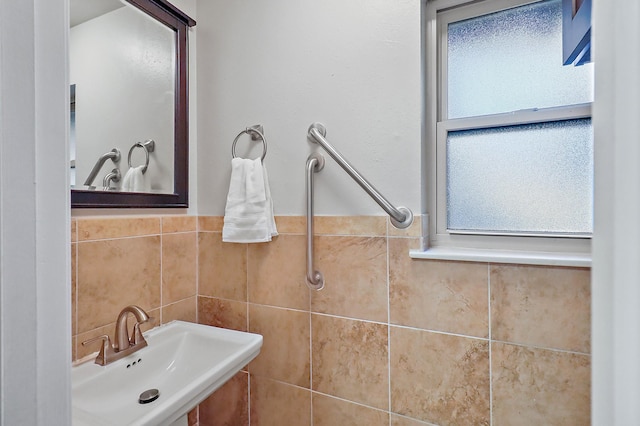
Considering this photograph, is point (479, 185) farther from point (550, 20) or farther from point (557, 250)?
point (550, 20)

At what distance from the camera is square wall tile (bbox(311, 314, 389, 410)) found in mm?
1049

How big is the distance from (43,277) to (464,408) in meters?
1.09

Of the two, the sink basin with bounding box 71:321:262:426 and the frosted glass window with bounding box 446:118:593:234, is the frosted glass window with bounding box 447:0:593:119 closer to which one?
the frosted glass window with bounding box 446:118:593:234

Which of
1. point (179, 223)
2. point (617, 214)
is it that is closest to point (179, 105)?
point (179, 223)

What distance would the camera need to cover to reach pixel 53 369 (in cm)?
28

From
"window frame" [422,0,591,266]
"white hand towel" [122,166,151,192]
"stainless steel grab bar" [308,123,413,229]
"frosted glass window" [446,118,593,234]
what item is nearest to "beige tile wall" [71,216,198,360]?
"white hand towel" [122,166,151,192]

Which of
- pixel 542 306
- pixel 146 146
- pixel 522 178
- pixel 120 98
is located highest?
pixel 120 98

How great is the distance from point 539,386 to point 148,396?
1146mm

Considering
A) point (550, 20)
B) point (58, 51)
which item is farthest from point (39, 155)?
point (550, 20)

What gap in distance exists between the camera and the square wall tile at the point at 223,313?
1.29 meters

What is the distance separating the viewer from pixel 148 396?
96cm

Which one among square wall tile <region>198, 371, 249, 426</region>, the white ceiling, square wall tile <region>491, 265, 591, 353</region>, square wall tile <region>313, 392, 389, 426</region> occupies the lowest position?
square wall tile <region>198, 371, 249, 426</region>

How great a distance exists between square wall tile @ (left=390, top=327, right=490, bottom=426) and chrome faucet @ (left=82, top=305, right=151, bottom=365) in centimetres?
81

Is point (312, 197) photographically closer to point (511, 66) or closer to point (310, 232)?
point (310, 232)
